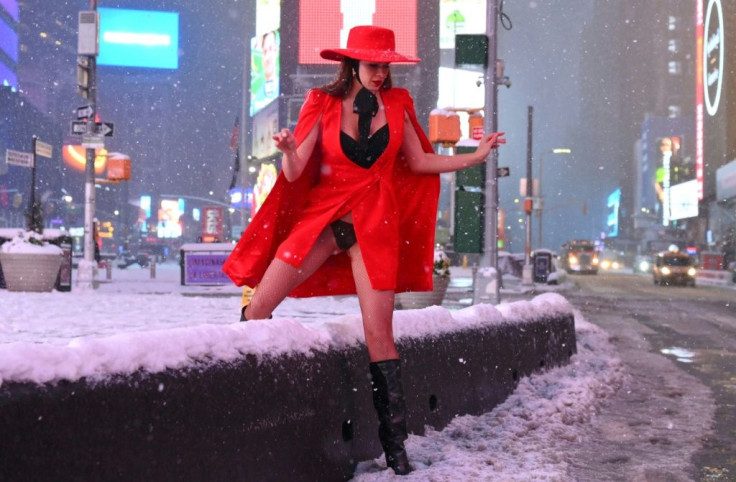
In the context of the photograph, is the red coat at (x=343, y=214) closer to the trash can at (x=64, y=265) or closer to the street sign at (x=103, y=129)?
the trash can at (x=64, y=265)

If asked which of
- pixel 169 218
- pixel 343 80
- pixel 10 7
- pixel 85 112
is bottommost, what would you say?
pixel 343 80

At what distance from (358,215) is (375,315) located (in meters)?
0.44

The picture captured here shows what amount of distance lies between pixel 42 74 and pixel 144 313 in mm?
155442

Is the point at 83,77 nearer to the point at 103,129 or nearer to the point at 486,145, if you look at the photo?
the point at 103,129

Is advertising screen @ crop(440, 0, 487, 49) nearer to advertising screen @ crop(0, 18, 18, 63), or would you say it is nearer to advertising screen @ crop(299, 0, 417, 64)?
advertising screen @ crop(299, 0, 417, 64)

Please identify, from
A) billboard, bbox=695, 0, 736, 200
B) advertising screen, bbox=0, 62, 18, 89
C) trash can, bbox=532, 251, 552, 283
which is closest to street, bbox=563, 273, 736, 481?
trash can, bbox=532, 251, 552, 283

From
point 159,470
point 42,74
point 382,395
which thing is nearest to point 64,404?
point 159,470

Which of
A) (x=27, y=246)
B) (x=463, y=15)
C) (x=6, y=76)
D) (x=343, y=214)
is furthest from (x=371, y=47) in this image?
(x=6, y=76)

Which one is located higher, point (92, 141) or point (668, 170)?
point (668, 170)

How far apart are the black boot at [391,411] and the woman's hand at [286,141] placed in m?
0.99

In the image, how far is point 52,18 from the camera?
175625mm

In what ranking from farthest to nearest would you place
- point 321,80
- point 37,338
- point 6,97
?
point 6,97
point 321,80
point 37,338

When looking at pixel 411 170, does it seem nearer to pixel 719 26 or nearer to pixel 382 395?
pixel 382 395

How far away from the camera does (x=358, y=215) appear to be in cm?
382
